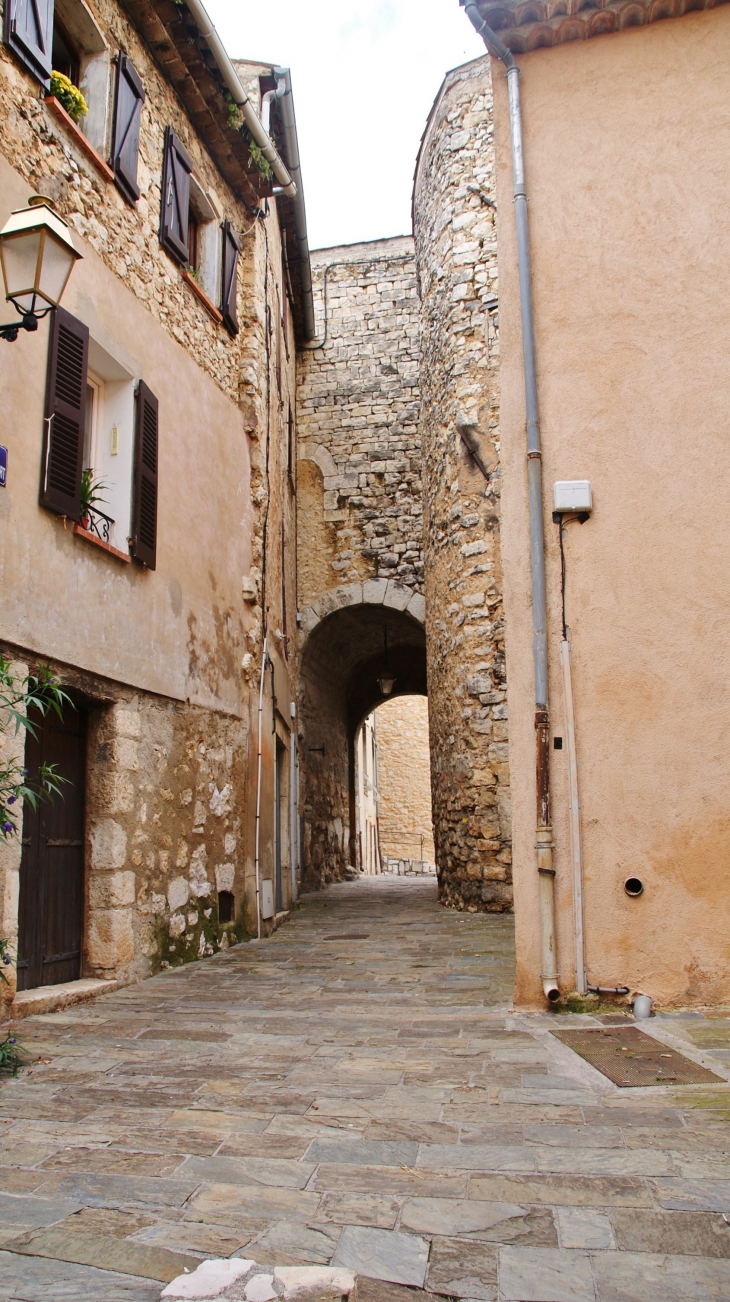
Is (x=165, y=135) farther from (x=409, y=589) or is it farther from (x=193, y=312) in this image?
(x=409, y=589)

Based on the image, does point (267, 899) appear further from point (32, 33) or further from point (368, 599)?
point (32, 33)

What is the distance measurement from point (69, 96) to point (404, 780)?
2217 centimetres

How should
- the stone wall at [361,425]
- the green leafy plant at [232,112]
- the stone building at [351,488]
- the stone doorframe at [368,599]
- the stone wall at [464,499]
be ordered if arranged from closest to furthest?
1. the green leafy plant at [232,112]
2. the stone wall at [464,499]
3. the stone doorframe at [368,599]
4. the stone building at [351,488]
5. the stone wall at [361,425]

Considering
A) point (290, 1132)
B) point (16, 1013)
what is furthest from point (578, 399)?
point (16, 1013)

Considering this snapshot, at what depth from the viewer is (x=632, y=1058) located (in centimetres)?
327

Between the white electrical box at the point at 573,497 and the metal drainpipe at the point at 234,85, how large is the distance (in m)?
4.68

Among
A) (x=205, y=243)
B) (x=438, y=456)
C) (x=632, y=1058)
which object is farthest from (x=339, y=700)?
(x=632, y=1058)

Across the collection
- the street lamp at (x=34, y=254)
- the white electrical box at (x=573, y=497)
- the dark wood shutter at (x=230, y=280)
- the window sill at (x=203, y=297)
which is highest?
the dark wood shutter at (x=230, y=280)

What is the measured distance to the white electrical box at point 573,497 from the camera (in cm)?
435

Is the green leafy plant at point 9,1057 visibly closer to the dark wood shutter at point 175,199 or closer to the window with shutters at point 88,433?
the window with shutters at point 88,433

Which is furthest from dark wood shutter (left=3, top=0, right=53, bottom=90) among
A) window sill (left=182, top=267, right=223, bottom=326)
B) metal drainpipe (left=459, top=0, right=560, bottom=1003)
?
metal drainpipe (left=459, top=0, right=560, bottom=1003)

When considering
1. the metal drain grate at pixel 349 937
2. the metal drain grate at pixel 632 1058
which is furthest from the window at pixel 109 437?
the metal drain grate at pixel 632 1058

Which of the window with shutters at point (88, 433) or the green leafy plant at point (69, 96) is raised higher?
the green leafy plant at point (69, 96)

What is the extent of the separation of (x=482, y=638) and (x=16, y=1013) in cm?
598
